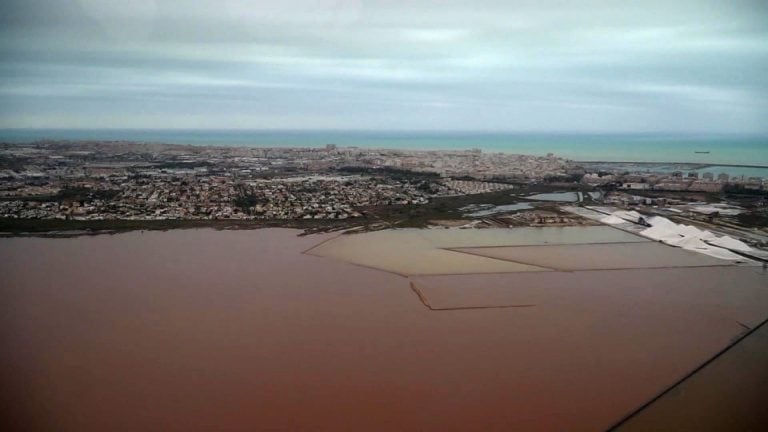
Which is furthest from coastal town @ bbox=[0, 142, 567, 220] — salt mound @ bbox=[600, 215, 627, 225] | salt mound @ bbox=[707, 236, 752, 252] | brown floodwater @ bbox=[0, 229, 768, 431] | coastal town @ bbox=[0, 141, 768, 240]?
salt mound @ bbox=[707, 236, 752, 252]

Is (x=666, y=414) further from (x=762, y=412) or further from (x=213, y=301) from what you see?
(x=213, y=301)

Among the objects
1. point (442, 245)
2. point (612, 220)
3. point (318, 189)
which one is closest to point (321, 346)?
point (442, 245)

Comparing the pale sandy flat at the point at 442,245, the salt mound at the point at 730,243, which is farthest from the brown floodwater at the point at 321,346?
the salt mound at the point at 730,243

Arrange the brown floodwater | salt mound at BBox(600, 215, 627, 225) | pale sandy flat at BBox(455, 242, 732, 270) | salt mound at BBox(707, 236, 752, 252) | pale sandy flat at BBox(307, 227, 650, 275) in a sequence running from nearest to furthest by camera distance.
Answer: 1. the brown floodwater
2. pale sandy flat at BBox(307, 227, 650, 275)
3. pale sandy flat at BBox(455, 242, 732, 270)
4. salt mound at BBox(707, 236, 752, 252)
5. salt mound at BBox(600, 215, 627, 225)

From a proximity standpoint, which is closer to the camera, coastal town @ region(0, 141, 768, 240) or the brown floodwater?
the brown floodwater

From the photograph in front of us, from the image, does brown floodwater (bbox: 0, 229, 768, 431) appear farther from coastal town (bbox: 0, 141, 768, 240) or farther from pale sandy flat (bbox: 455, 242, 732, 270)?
coastal town (bbox: 0, 141, 768, 240)

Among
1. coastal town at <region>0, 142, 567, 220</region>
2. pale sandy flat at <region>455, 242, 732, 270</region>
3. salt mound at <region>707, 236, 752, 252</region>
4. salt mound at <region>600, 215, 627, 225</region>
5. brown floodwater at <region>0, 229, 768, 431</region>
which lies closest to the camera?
brown floodwater at <region>0, 229, 768, 431</region>

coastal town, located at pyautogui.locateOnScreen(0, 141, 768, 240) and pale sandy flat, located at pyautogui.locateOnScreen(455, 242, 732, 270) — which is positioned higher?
coastal town, located at pyautogui.locateOnScreen(0, 141, 768, 240)

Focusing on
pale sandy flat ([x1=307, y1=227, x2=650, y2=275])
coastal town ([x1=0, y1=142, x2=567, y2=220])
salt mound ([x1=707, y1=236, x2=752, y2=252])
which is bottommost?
pale sandy flat ([x1=307, y1=227, x2=650, y2=275])
